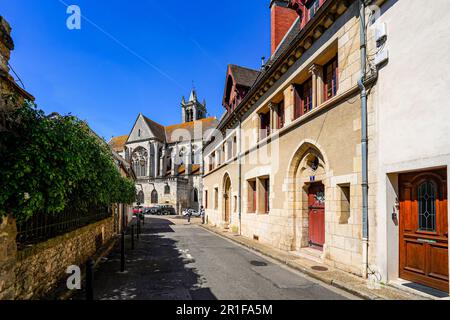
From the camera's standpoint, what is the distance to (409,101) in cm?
530

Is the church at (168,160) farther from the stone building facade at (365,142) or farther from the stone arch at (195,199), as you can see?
the stone building facade at (365,142)

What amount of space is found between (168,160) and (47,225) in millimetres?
50647

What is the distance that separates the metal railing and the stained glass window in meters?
6.88

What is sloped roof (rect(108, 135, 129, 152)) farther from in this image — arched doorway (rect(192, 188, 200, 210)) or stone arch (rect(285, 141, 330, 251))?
stone arch (rect(285, 141, 330, 251))

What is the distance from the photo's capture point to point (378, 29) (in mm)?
6113

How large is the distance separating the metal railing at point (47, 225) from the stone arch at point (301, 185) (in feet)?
21.8

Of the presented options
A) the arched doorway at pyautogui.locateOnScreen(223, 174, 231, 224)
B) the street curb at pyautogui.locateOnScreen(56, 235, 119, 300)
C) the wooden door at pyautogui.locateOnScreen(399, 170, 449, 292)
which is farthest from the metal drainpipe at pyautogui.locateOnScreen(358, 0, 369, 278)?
the arched doorway at pyautogui.locateOnScreen(223, 174, 231, 224)

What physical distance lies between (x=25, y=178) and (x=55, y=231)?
7.52ft

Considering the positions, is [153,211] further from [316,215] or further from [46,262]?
[46,262]

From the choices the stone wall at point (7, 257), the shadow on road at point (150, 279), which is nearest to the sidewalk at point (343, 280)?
the shadow on road at point (150, 279)

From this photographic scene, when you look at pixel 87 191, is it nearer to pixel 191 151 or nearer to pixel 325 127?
pixel 325 127

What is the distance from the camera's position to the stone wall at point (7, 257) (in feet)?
11.7

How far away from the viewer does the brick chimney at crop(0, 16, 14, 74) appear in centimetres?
421
